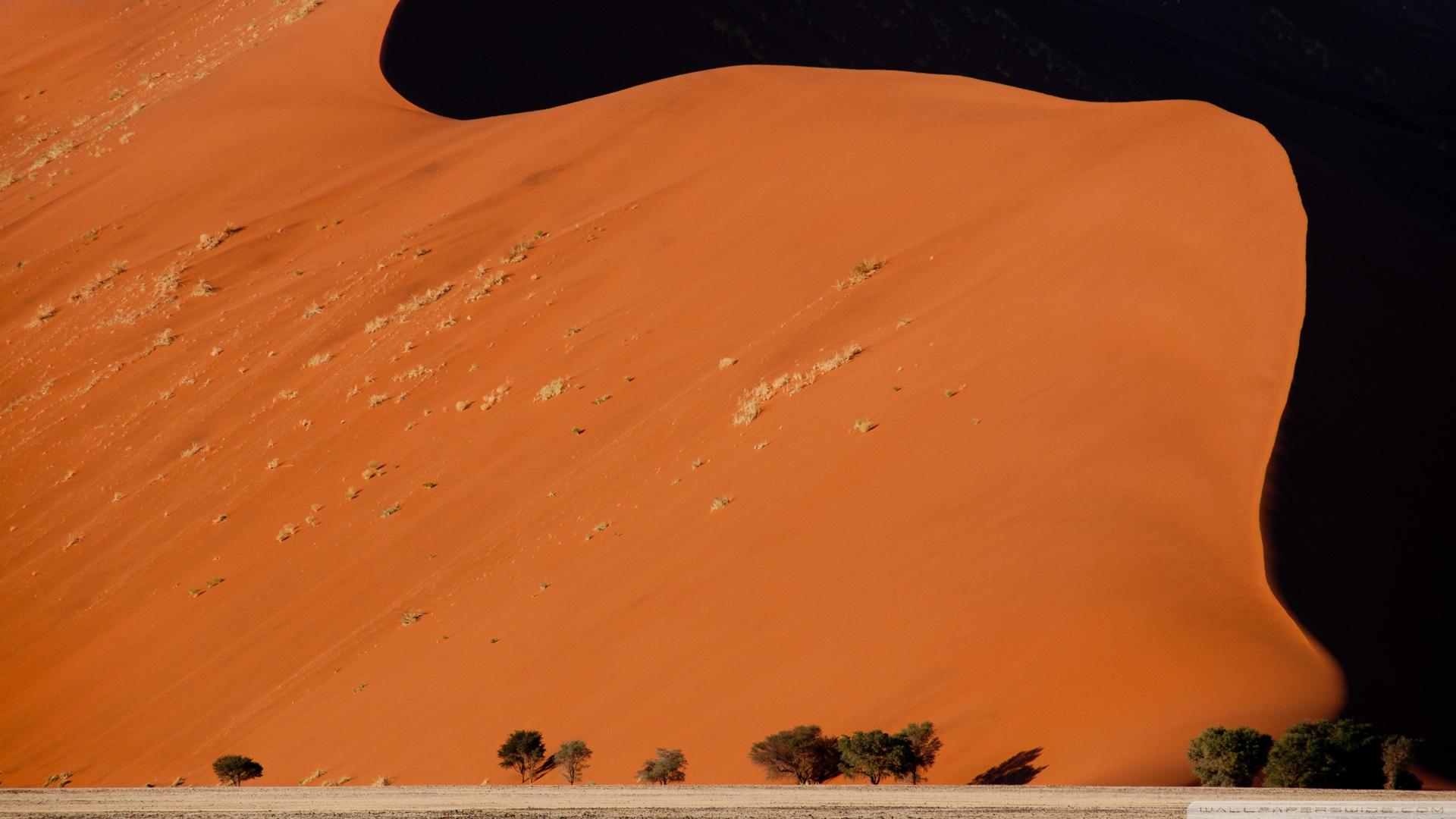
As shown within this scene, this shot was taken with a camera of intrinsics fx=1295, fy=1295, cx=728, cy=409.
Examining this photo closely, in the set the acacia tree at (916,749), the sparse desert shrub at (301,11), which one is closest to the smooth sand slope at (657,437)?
the acacia tree at (916,749)

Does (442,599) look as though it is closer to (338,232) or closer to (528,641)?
(528,641)

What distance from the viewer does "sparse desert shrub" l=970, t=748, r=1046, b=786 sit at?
937 cm

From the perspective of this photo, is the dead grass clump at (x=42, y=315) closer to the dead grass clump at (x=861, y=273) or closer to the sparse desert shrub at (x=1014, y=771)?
the dead grass clump at (x=861, y=273)

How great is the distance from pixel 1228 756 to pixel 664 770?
419 centimetres

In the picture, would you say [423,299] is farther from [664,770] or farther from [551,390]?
[664,770]

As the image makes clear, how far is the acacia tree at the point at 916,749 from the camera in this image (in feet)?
31.5

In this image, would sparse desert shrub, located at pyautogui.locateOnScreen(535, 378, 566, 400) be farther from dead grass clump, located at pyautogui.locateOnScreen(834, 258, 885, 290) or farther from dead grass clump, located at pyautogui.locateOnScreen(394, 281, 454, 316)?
dead grass clump, located at pyautogui.locateOnScreen(394, 281, 454, 316)

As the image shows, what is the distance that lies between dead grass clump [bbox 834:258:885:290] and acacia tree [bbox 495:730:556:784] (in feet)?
30.8

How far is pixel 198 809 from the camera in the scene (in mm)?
11086

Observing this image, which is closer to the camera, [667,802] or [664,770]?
[667,802]

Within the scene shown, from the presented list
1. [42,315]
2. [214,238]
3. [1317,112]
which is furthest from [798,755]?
[1317,112]

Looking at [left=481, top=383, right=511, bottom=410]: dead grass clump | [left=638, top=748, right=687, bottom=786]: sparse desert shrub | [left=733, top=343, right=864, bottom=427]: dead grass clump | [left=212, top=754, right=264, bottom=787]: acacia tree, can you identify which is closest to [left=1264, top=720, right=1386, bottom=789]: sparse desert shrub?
[left=638, top=748, right=687, bottom=786]: sparse desert shrub

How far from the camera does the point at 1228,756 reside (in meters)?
8.66

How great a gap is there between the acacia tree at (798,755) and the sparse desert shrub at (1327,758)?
3171mm
